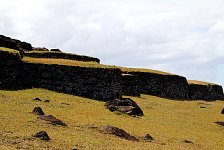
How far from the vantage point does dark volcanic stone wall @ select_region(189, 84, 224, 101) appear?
71312 mm

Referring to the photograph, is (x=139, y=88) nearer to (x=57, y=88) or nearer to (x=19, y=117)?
(x=57, y=88)

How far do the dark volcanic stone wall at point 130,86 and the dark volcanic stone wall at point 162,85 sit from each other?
379 centimetres

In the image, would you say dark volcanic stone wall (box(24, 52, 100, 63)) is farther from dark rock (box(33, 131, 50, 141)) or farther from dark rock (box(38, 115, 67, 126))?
dark rock (box(33, 131, 50, 141))

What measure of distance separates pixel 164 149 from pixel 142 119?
37.9 ft

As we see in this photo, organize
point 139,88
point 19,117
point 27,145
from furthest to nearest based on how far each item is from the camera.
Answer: point 139,88 < point 19,117 < point 27,145

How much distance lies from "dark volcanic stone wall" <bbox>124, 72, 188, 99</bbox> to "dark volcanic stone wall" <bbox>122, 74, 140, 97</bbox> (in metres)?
3.79

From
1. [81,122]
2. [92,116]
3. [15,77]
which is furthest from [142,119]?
→ [15,77]

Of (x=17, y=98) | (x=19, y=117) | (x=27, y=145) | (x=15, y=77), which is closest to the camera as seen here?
(x=27, y=145)

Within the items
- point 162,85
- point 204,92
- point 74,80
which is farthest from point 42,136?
point 204,92

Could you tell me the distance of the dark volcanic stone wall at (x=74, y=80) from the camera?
41188mm

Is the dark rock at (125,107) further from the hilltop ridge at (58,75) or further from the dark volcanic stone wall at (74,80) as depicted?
the hilltop ridge at (58,75)

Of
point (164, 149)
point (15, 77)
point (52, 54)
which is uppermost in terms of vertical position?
point (52, 54)

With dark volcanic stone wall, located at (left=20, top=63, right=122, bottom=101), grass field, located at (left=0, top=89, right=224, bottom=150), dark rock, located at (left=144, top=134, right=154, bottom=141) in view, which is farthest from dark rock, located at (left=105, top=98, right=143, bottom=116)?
dark rock, located at (left=144, top=134, right=154, bottom=141)

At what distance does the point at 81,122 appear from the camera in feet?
93.4
